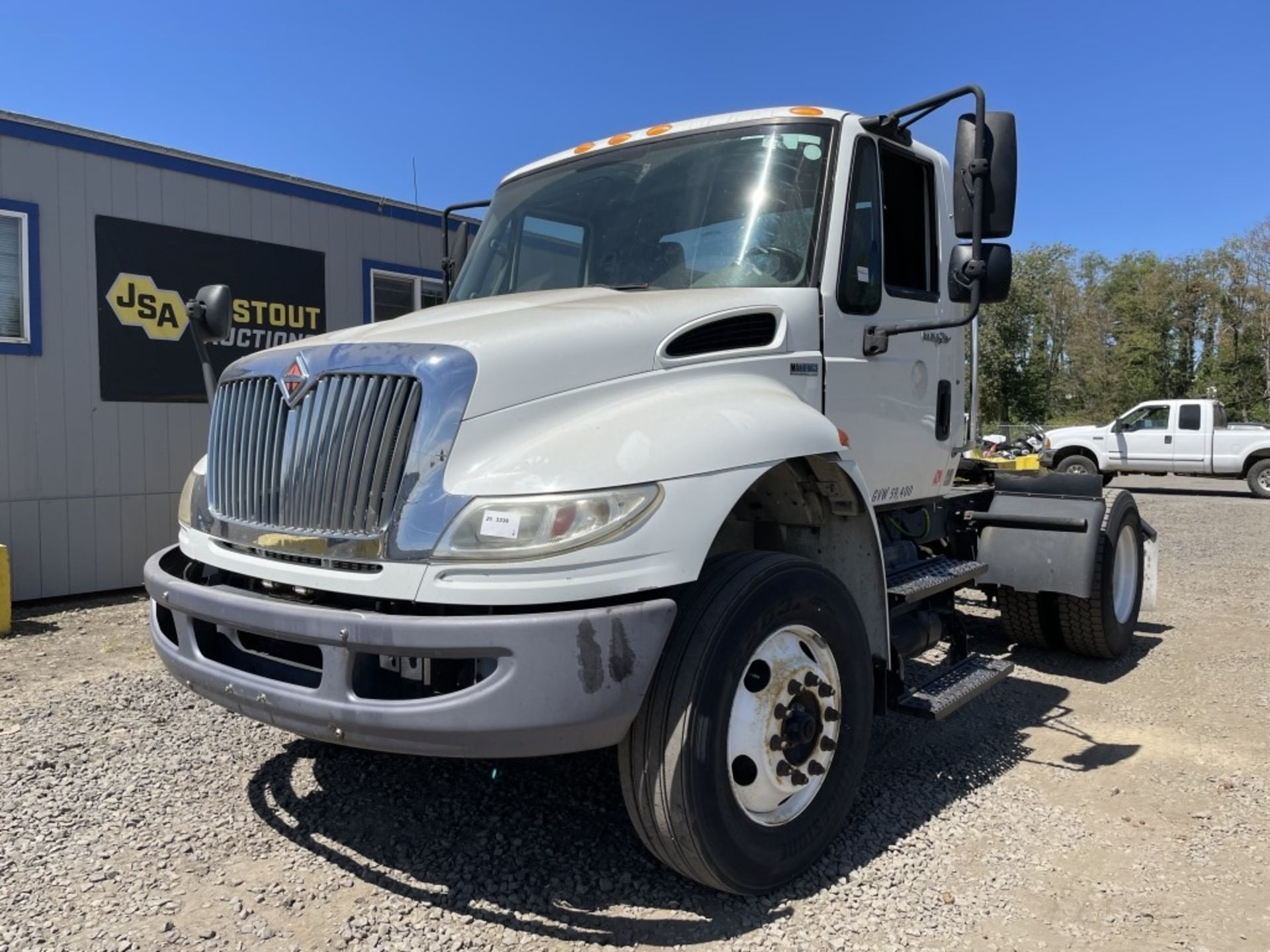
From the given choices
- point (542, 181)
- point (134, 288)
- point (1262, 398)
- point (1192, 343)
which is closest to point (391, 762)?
point (542, 181)

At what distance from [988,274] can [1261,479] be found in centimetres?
1862

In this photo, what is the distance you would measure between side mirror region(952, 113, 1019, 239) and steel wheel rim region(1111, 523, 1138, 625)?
3.27 m

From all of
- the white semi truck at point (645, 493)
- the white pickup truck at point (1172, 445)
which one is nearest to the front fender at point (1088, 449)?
the white pickup truck at point (1172, 445)

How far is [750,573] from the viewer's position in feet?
9.43

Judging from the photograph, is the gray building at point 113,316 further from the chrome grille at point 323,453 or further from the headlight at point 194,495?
the chrome grille at point 323,453

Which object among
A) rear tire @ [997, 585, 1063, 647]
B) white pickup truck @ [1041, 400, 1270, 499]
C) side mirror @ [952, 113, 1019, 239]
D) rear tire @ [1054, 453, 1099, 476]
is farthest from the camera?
rear tire @ [1054, 453, 1099, 476]

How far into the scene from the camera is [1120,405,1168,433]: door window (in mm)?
19812

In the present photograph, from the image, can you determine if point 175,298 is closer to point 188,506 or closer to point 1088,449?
point 188,506

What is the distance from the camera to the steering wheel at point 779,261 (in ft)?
11.8

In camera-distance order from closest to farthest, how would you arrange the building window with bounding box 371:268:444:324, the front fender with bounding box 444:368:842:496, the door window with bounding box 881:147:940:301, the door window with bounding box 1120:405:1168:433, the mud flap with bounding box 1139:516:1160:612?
the front fender with bounding box 444:368:842:496
the door window with bounding box 881:147:940:301
the mud flap with bounding box 1139:516:1160:612
the building window with bounding box 371:268:444:324
the door window with bounding box 1120:405:1168:433

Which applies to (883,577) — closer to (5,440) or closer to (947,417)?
(947,417)

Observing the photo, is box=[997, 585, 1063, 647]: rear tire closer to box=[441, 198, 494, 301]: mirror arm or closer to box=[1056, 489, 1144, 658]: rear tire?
box=[1056, 489, 1144, 658]: rear tire

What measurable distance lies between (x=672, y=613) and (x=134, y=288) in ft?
21.6

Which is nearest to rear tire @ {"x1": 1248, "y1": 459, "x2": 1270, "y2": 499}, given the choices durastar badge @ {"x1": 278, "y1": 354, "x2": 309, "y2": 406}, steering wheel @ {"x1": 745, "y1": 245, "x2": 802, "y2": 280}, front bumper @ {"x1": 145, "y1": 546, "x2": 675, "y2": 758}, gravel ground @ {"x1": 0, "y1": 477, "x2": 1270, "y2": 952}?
gravel ground @ {"x1": 0, "y1": 477, "x2": 1270, "y2": 952}
